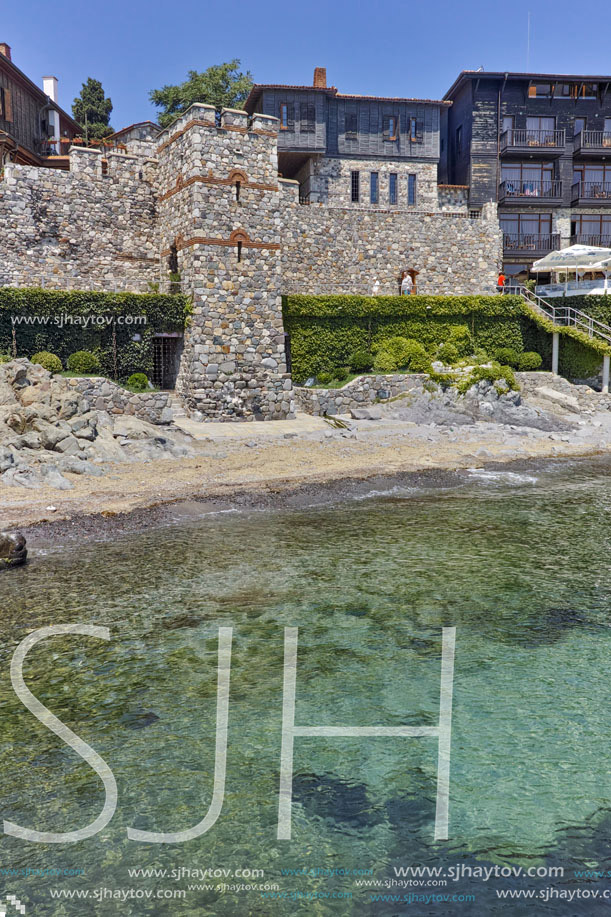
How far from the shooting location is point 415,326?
30969 millimetres

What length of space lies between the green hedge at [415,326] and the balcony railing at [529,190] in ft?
45.9

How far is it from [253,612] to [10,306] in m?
18.0

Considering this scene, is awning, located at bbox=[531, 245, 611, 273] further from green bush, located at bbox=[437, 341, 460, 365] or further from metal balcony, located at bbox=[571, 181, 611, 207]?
metal balcony, located at bbox=[571, 181, 611, 207]

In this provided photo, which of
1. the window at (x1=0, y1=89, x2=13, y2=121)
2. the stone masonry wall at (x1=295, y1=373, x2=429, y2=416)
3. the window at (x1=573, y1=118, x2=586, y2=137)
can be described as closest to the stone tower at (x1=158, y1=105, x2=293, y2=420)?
the stone masonry wall at (x1=295, y1=373, x2=429, y2=416)

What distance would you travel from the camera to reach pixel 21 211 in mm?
26641

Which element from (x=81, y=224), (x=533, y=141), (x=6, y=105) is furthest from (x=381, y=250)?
(x=6, y=105)

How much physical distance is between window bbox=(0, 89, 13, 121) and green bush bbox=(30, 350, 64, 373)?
19315 mm

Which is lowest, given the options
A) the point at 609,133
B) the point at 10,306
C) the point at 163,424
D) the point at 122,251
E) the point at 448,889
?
the point at 448,889

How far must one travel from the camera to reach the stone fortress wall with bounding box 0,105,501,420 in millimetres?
25812

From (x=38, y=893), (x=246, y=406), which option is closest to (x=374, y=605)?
(x=38, y=893)

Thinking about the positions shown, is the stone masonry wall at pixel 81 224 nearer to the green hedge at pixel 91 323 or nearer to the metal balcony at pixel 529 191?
the green hedge at pixel 91 323

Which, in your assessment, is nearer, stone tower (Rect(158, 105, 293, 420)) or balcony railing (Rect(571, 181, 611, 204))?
stone tower (Rect(158, 105, 293, 420))

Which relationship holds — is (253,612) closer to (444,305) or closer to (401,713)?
(401,713)

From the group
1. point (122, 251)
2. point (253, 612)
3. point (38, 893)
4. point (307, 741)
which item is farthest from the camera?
point (122, 251)
